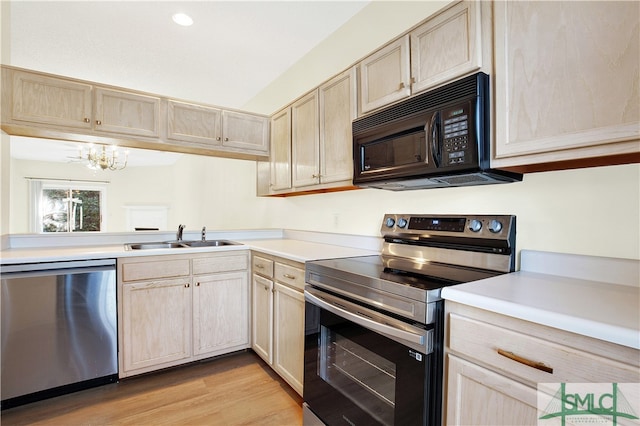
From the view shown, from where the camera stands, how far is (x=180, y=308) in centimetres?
230

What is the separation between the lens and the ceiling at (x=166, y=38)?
231cm

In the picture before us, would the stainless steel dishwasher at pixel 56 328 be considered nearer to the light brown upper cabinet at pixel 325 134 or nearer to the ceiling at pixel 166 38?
the light brown upper cabinet at pixel 325 134

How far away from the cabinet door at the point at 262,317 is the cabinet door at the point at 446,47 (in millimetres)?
1633

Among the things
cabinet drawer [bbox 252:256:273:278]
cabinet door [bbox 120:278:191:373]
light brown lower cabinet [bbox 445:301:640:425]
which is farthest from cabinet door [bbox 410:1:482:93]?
cabinet door [bbox 120:278:191:373]

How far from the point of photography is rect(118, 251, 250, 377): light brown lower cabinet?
6.97 feet

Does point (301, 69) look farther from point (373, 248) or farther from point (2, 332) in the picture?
point (2, 332)

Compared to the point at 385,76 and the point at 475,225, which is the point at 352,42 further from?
the point at 475,225

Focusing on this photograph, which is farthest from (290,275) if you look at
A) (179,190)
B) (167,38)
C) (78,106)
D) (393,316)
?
(179,190)

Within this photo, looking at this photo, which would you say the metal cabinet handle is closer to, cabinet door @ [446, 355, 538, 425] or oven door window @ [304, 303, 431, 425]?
cabinet door @ [446, 355, 538, 425]

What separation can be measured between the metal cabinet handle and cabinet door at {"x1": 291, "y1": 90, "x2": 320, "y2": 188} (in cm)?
161

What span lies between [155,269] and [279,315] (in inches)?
37.3

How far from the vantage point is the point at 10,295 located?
179cm

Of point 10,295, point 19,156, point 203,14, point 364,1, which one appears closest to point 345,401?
point 10,295

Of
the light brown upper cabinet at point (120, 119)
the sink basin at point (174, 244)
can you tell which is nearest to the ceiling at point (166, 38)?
the light brown upper cabinet at point (120, 119)
